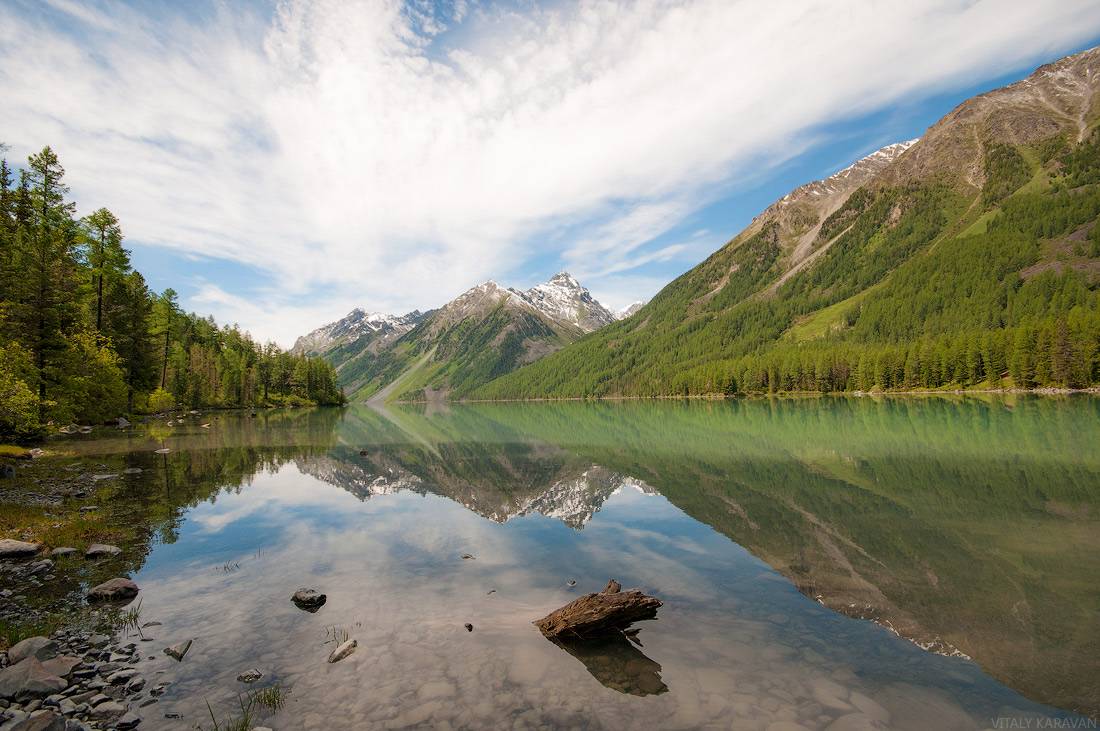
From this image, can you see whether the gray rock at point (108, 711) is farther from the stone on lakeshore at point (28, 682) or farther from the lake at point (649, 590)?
the stone on lakeshore at point (28, 682)

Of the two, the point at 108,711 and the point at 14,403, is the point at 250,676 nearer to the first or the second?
the point at 108,711

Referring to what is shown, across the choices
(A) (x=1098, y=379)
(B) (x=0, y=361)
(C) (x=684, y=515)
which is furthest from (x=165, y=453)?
(A) (x=1098, y=379)

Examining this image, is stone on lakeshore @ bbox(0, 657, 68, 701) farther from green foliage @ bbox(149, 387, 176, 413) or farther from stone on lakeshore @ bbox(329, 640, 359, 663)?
green foliage @ bbox(149, 387, 176, 413)

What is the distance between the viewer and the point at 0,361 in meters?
31.5

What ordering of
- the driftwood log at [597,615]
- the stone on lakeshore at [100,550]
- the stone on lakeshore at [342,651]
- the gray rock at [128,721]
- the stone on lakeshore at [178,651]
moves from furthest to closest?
the stone on lakeshore at [100,550], the driftwood log at [597,615], the stone on lakeshore at [342,651], the stone on lakeshore at [178,651], the gray rock at [128,721]

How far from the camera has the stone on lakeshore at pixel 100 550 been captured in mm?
16880

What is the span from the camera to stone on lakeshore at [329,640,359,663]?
36.1ft

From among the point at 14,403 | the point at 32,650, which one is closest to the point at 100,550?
the point at 32,650

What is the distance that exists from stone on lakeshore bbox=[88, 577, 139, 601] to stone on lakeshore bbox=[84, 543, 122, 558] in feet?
12.4

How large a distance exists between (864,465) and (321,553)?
33.9 meters

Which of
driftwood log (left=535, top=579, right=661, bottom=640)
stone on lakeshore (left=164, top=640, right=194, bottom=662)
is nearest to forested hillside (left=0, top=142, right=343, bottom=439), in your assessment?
stone on lakeshore (left=164, top=640, right=194, bottom=662)

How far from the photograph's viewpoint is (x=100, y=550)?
17.2 m

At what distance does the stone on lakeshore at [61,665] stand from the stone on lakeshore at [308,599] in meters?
4.83

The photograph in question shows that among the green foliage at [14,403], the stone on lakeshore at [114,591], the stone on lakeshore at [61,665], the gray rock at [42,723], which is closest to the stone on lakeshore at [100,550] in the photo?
the stone on lakeshore at [114,591]
